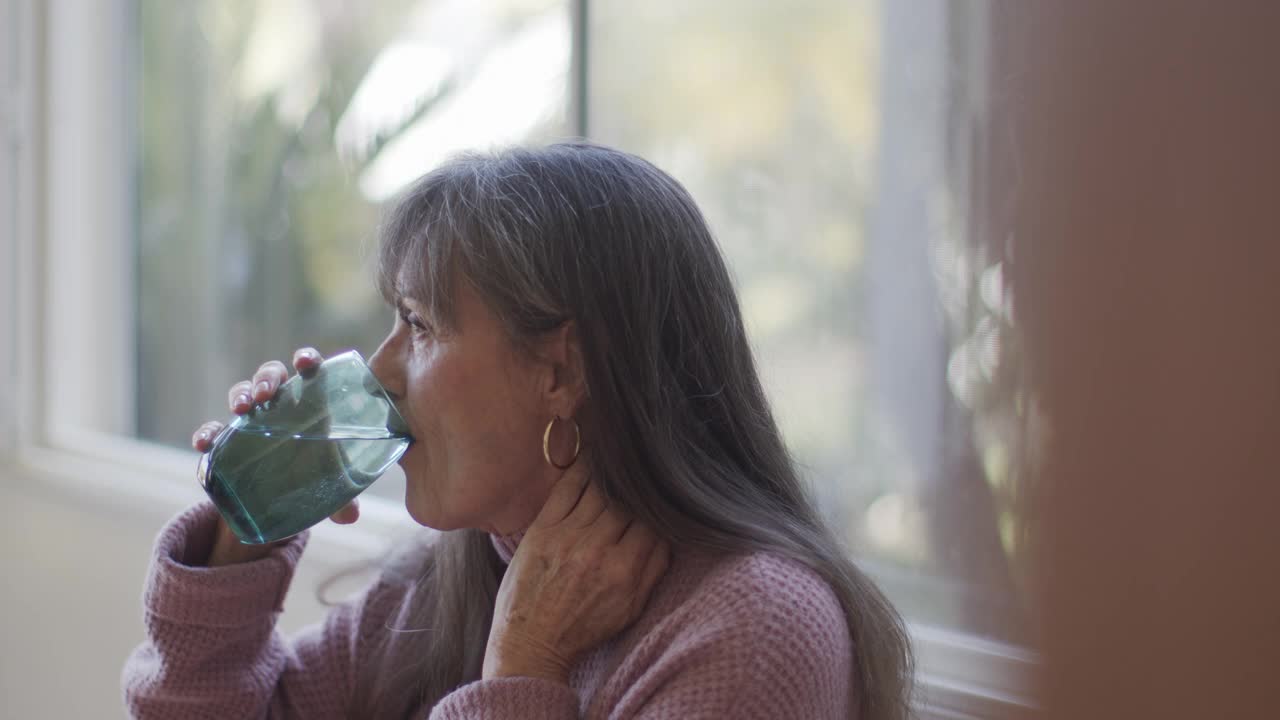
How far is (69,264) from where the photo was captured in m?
2.43

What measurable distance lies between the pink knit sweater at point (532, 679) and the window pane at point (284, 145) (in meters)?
0.73

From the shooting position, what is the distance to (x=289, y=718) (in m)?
1.28

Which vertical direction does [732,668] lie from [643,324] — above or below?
below

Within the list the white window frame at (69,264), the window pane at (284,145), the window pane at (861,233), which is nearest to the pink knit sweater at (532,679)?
the window pane at (861,233)

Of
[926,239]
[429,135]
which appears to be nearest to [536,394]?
[926,239]

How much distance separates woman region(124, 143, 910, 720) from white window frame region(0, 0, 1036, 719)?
1300 mm

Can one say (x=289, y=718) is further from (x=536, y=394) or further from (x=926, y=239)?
(x=926, y=239)

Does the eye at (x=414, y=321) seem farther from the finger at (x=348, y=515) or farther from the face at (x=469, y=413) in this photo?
the finger at (x=348, y=515)

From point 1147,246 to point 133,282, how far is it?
242 cm

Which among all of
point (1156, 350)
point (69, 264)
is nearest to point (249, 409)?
point (1156, 350)

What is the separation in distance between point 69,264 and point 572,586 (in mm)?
1909

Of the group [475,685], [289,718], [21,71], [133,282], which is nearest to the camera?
[475,685]

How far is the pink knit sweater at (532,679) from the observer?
87 centimetres

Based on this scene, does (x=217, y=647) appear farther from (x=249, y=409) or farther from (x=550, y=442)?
(x=550, y=442)
